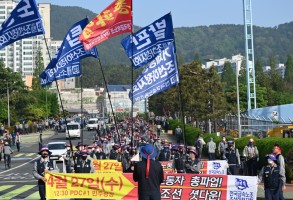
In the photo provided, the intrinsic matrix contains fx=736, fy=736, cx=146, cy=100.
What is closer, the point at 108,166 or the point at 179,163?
the point at 179,163

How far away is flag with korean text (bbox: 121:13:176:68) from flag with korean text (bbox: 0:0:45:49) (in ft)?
12.9

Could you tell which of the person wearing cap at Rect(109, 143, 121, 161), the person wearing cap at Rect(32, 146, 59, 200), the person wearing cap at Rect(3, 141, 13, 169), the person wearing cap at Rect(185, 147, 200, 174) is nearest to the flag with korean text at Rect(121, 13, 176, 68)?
the person wearing cap at Rect(109, 143, 121, 161)

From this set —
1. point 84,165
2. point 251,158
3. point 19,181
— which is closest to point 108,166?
point 251,158

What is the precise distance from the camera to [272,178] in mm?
15859

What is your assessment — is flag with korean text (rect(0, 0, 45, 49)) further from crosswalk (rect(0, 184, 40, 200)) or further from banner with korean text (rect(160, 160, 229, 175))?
banner with korean text (rect(160, 160, 229, 175))

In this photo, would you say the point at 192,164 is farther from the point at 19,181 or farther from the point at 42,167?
the point at 19,181

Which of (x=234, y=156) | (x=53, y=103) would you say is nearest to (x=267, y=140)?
(x=234, y=156)

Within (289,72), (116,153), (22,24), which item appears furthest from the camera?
(289,72)

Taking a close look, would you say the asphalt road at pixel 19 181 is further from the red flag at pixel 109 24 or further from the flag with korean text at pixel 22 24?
the red flag at pixel 109 24

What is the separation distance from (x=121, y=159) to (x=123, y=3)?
5.14 meters

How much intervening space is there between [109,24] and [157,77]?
233 cm

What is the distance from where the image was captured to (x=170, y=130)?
76.4 m

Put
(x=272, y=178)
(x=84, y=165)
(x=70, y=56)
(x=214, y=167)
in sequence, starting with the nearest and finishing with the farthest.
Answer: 1. (x=272, y=178)
2. (x=84, y=165)
3. (x=214, y=167)
4. (x=70, y=56)

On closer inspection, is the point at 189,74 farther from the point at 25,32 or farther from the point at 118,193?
the point at 118,193
